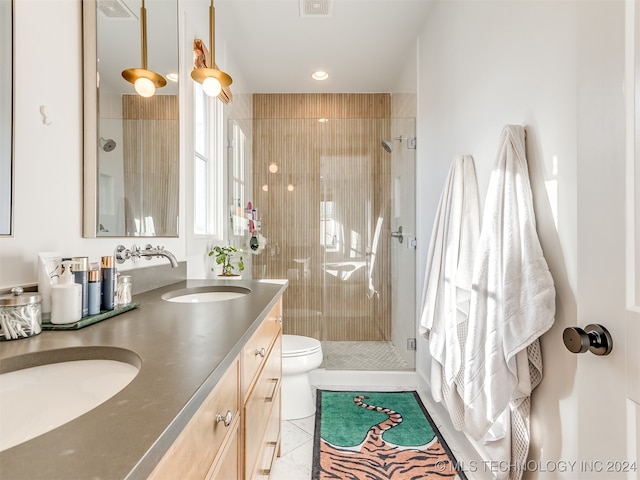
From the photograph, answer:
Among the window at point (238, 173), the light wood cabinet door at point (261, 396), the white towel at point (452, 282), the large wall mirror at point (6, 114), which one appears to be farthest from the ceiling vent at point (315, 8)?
the light wood cabinet door at point (261, 396)

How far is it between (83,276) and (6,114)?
412mm

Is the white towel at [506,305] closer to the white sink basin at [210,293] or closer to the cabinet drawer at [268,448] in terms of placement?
the cabinet drawer at [268,448]

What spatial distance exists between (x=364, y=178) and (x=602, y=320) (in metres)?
2.53

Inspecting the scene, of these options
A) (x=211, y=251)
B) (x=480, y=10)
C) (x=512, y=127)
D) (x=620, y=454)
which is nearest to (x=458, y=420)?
(x=620, y=454)

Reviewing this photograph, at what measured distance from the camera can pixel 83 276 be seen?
92cm

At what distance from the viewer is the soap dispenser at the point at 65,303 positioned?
83 cm

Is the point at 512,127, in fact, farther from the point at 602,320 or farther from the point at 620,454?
the point at 620,454

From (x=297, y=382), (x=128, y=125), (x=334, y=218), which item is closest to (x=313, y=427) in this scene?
(x=297, y=382)

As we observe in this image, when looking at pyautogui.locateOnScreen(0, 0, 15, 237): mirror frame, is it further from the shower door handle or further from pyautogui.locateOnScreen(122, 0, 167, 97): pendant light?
the shower door handle

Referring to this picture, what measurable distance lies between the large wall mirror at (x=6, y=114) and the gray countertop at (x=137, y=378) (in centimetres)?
30

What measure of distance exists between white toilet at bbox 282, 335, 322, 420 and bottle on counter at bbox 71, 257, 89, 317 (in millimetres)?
1366

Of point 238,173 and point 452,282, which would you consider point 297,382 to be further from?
point 238,173

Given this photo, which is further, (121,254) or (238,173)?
(238,173)

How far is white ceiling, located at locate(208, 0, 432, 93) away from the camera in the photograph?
7.37 feet
